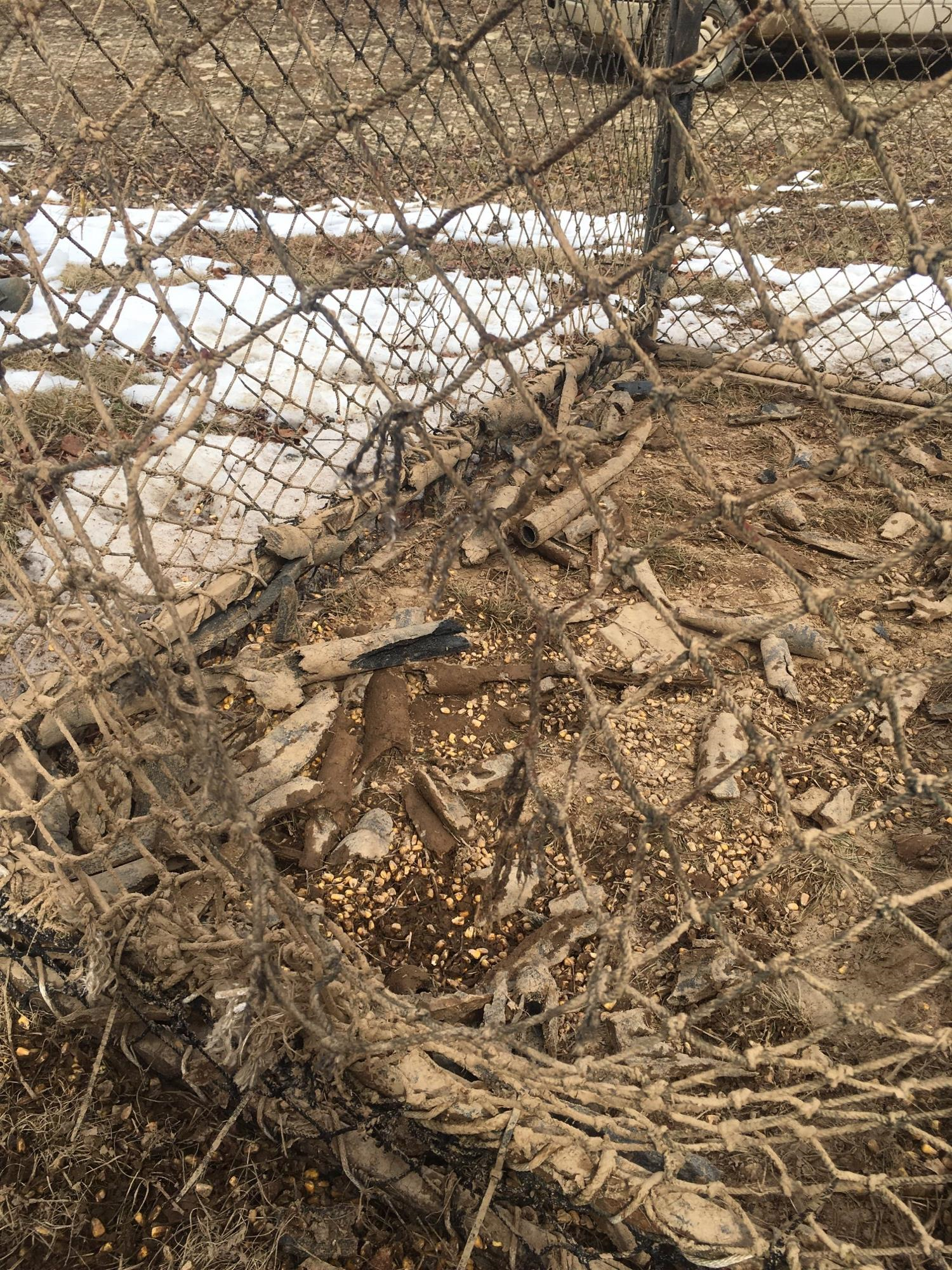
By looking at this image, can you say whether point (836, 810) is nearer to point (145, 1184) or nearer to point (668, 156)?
point (145, 1184)

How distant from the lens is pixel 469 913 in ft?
6.79

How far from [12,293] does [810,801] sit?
11.5 feet

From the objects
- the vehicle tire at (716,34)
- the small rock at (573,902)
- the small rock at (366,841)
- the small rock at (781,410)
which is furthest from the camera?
the vehicle tire at (716,34)

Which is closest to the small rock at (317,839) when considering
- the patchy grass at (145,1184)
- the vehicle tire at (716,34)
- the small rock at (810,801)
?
the patchy grass at (145,1184)

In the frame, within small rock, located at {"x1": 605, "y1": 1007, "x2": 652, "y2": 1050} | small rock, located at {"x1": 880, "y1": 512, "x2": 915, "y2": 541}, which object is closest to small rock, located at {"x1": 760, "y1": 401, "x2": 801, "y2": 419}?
small rock, located at {"x1": 880, "y1": 512, "x2": 915, "y2": 541}

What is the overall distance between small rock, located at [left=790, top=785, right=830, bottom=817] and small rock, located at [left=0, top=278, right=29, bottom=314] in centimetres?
335

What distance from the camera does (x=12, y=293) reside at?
12.0 feet

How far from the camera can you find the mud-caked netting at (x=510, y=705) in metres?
1.30

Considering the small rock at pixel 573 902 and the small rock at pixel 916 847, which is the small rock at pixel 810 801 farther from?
the small rock at pixel 573 902

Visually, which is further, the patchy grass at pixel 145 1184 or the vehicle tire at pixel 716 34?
the vehicle tire at pixel 716 34

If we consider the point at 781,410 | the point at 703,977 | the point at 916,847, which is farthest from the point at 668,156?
the point at 703,977

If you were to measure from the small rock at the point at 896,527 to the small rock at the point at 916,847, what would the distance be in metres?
1.35

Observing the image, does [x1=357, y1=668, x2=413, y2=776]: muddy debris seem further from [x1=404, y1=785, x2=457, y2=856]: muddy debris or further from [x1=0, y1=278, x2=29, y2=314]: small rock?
[x1=0, y1=278, x2=29, y2=314]: small rock

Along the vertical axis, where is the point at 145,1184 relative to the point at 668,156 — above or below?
below
